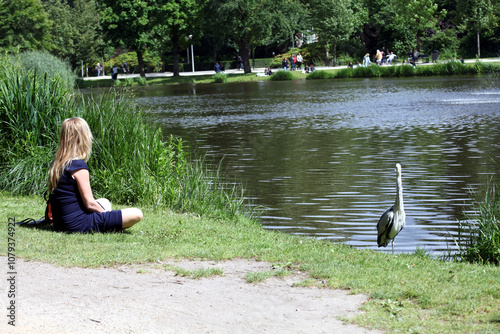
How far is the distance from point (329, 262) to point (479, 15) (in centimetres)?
5680

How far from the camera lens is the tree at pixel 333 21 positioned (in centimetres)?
6194

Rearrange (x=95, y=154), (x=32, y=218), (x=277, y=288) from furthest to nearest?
(x=95, y=154)
(x=32, y=218)
(x=277, y=288)

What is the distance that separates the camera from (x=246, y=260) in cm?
651

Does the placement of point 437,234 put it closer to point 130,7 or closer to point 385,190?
point 385,190

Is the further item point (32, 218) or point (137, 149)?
point (137, 149)

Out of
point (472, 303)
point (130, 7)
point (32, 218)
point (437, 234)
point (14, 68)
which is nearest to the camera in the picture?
point (472, 303)

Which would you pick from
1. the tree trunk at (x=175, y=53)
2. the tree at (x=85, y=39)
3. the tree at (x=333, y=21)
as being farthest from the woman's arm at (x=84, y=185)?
the tree at (x=85, y=39)

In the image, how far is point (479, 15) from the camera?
57.1 meters

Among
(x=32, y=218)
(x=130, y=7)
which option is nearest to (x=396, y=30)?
(x=130, y=7)

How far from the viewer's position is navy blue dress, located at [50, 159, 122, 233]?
6.97 meters

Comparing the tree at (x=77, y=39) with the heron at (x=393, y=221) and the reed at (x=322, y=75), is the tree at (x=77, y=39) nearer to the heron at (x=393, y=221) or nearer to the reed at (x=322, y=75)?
the reed at (x=322, y=75)

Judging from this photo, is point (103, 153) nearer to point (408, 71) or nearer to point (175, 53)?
point (408, 71)

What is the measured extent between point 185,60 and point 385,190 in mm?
73088

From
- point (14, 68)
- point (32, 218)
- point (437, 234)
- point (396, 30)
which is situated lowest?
point (437, 234)
